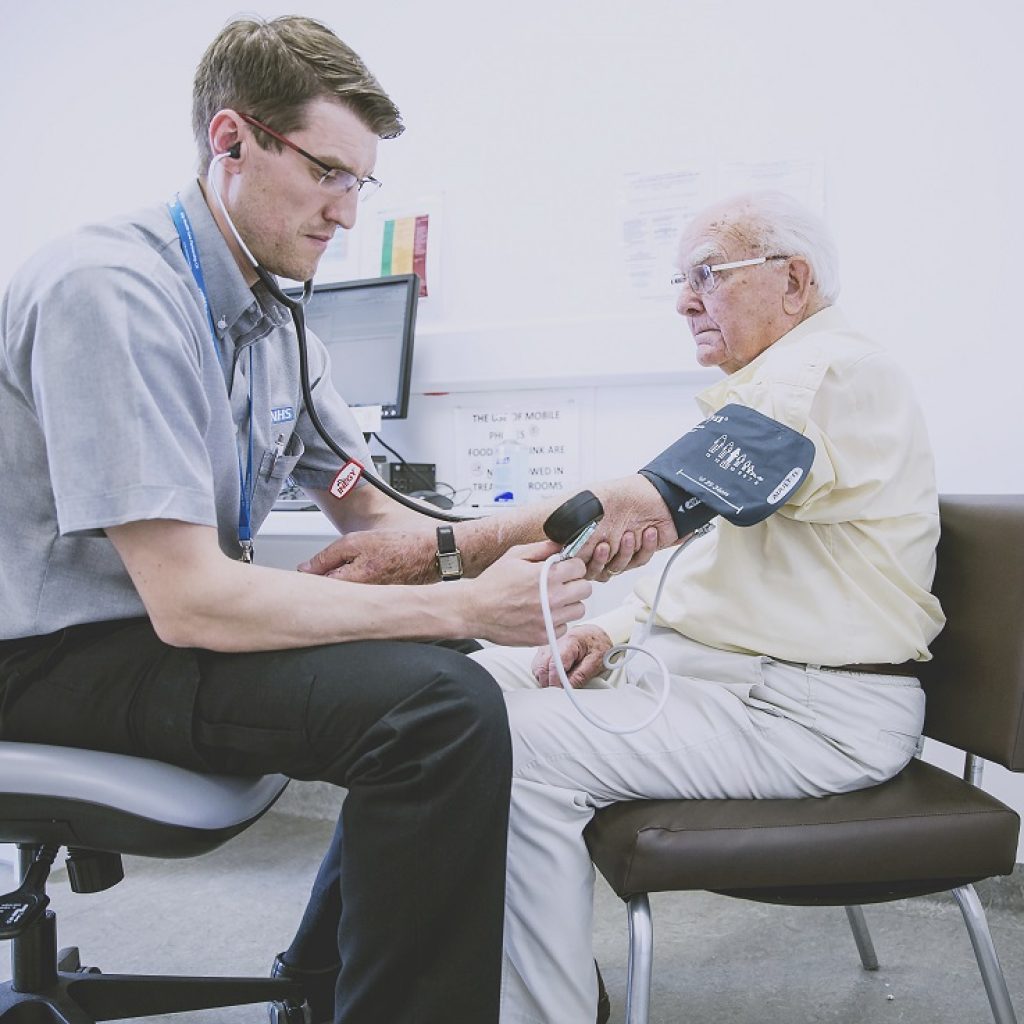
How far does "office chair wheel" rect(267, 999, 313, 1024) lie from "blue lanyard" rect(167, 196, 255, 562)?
63cm

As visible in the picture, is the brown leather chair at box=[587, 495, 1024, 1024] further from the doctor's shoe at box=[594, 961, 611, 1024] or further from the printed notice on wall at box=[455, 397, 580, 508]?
the printed notice on wall at box=[455, 397, 580, 508]

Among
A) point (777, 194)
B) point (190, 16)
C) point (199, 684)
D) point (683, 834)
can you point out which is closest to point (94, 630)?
point (199, 684)

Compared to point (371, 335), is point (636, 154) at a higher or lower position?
higher

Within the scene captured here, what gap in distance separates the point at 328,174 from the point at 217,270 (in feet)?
0.57

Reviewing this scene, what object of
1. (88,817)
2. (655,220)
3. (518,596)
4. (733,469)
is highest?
(655,220)

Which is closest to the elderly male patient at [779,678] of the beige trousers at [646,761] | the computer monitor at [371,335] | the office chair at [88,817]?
the beige trousers at [646,761]

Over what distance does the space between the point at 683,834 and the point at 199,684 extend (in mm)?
520

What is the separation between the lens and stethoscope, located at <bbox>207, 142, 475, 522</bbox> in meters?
1.07

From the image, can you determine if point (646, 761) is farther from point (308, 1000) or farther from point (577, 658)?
point (308, 1000)

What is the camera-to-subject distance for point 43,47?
2.67 metres

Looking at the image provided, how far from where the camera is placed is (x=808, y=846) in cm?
94

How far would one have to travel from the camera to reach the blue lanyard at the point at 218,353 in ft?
3.36

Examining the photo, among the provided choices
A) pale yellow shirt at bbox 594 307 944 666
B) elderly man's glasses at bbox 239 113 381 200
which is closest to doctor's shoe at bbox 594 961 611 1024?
pale yellow shirt at bbox 594 307 944 666

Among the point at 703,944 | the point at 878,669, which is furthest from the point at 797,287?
the point at 703,944
